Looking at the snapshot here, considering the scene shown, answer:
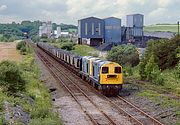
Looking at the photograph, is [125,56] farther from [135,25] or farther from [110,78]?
[135,25]

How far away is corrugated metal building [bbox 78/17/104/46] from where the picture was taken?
107 meters

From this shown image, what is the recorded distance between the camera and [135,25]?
11950 centimetres

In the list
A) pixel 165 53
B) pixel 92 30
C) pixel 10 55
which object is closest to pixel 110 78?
pixel 165 53

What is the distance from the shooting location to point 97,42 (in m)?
109

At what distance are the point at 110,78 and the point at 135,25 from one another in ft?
300

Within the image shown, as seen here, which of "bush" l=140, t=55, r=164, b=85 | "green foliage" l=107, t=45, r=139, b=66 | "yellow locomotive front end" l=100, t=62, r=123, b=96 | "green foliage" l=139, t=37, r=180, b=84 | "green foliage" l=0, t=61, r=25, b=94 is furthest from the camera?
"green foliage" l=107, t=45, r=139, b=66

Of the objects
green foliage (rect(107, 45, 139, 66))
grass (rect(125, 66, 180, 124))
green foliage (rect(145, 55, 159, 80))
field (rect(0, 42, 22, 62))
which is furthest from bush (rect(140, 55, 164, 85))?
field (rect(0, 42, 22, 62))

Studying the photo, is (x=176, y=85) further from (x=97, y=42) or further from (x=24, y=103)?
(x=97, y=42)

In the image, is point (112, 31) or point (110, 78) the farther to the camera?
point (112, 31)

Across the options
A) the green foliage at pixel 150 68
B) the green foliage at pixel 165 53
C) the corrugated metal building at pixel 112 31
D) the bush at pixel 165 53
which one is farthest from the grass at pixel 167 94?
the corrugated metal building at pixel 112 31

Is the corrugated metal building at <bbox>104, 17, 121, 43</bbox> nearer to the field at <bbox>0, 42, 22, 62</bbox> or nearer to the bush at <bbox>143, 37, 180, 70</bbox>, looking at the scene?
the field at <bbox>0, 42, 22, 62</bbox>

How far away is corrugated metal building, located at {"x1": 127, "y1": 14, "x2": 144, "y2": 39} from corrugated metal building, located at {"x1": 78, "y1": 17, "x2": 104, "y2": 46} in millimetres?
9530

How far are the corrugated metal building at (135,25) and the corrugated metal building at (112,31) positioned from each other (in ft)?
16.4

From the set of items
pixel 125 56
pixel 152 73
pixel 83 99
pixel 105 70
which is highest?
pixel 105 70
